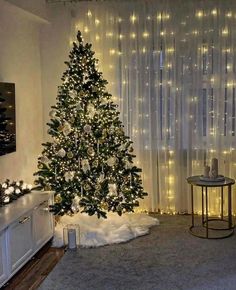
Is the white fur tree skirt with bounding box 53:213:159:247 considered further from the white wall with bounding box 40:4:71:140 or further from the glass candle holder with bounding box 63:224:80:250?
the white wall with bounding box 40:4:71:140

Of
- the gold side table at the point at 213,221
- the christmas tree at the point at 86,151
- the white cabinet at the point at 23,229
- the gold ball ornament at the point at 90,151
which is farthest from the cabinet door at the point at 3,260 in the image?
the gold side table at the point at 213,221

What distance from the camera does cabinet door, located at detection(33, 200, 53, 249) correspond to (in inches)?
165

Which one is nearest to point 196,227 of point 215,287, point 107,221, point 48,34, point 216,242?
point 216,242

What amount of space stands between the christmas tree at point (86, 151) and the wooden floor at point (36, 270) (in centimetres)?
65

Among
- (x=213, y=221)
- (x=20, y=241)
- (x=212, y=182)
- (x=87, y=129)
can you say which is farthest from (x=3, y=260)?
(x=213, y=221)

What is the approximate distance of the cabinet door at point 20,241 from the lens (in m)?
3.64

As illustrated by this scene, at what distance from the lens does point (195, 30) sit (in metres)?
5.20

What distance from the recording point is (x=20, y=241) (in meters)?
3.81

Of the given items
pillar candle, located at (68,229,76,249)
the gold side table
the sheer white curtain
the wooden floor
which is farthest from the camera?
the sheer white curtain

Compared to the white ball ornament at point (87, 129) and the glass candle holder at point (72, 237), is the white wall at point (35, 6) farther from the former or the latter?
the glass candle holder at point (72, 237)

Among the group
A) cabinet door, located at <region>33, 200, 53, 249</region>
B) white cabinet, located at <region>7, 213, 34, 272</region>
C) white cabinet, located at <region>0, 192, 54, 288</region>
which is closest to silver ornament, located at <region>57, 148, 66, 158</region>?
white cabinet, located at <region>0, 192, 54, 288</region>

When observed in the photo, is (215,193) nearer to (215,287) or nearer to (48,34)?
(215,287)

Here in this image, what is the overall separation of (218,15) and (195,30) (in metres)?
0.33

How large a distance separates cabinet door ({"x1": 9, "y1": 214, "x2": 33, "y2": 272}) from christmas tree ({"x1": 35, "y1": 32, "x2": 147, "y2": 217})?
0.87 m
